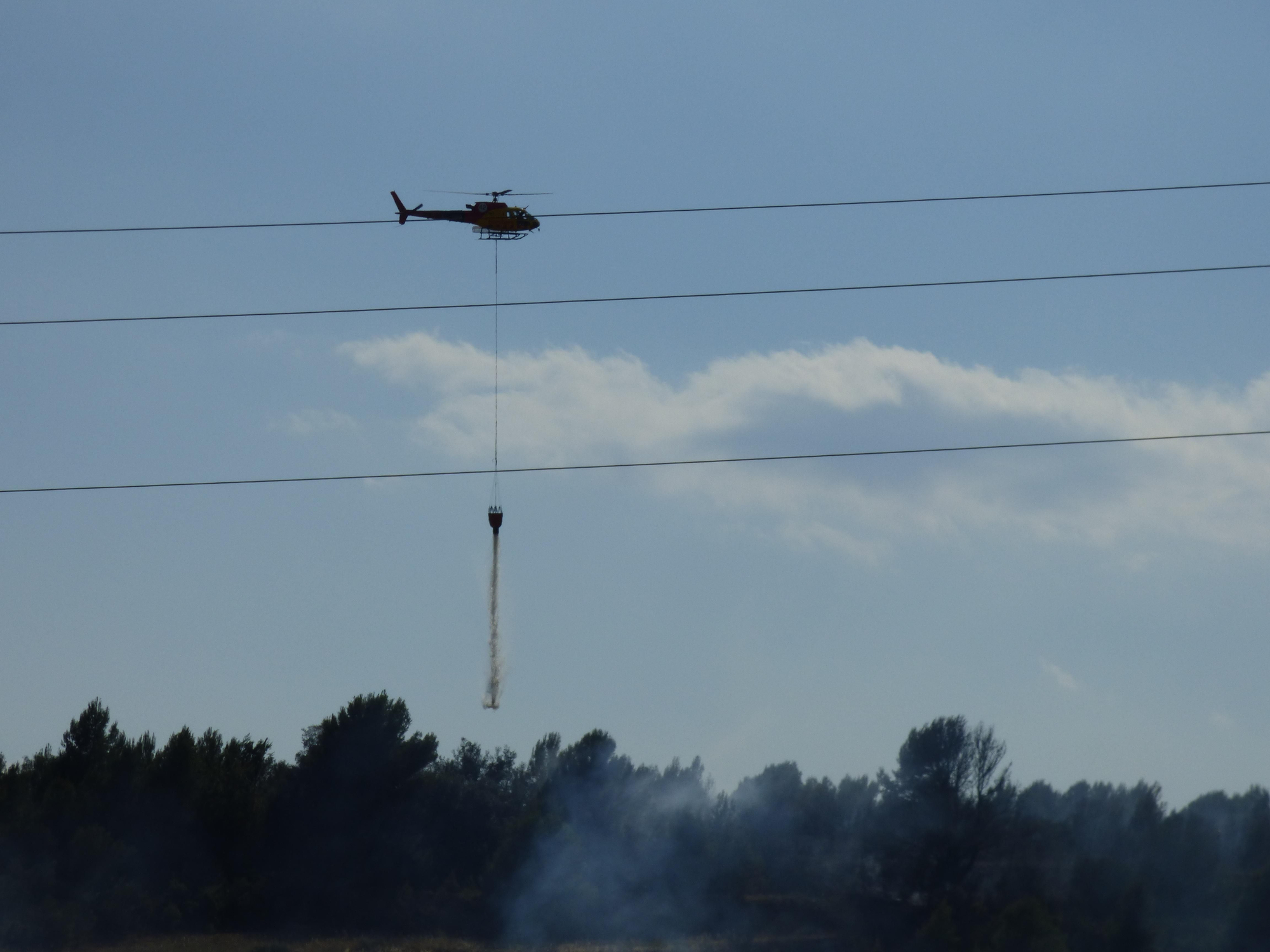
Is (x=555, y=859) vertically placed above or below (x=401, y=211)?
below

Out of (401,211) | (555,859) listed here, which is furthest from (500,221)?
(555,859)

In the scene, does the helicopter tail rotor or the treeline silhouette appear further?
the treeline silhouette

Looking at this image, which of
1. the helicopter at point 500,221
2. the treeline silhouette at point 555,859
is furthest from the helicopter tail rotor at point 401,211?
the treeline silhouette at point 555,859

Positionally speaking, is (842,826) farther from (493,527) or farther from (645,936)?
(493,527)

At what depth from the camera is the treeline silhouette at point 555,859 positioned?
2504 inches

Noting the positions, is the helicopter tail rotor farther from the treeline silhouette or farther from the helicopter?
the treeline silhouette

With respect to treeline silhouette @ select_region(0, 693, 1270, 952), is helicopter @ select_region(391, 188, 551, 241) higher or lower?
higher

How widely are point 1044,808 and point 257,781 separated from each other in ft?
138

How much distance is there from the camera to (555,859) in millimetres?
75250

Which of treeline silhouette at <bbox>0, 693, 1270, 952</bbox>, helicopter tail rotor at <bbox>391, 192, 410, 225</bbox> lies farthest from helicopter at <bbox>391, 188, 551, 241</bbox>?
treeline silhouette at <bbox>0, 693, 1270, 952</bbox>

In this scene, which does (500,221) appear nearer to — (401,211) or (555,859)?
(401,211)

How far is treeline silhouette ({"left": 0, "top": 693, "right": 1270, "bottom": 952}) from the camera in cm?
6359

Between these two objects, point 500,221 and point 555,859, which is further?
point 555,859

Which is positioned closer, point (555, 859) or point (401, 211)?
point (401, 211)
